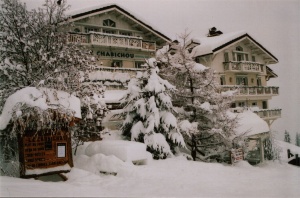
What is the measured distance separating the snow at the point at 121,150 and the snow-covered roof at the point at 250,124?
25.8 ft

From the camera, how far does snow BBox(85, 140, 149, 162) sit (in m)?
9.68

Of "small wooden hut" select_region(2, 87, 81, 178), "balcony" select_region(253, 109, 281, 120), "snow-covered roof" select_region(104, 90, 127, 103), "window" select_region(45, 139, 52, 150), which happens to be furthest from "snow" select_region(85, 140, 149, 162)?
"balcony" select_region(253, 109, 281, 120)

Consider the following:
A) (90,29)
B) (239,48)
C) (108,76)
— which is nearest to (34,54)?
(108,76)

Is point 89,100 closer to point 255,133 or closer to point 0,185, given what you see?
point 0,185

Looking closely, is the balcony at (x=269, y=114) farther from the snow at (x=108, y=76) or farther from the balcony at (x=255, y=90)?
the snow at (x=108, y=76)

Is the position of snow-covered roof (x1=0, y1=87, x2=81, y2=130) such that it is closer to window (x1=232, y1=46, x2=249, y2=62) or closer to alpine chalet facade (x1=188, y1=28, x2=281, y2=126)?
alpine chalet facade (x1=188, y1=28, x2=281, y2=126)

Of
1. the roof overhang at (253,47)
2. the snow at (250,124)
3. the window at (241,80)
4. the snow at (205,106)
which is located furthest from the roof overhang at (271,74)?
the snow at (205,106)

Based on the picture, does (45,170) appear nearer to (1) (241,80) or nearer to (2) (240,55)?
(1) (241,80)

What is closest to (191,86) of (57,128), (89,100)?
(89,100)

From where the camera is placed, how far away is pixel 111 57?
18766 millimetres

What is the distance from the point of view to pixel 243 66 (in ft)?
74.8

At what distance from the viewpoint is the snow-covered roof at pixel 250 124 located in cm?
1669

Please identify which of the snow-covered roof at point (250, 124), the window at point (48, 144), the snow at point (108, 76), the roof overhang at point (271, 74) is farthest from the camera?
the roof overhang at point (271, 74)

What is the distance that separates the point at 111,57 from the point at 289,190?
12762 mm
